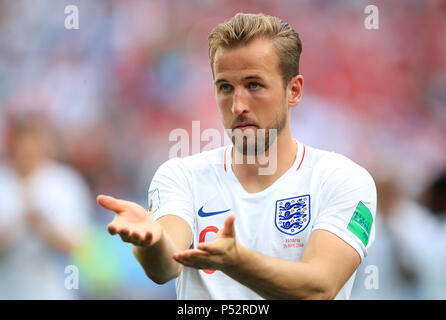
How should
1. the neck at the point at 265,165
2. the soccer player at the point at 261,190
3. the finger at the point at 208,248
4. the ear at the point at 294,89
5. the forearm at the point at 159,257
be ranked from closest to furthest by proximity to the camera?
the finger at the point at 208,248 < the forearm at the point at 159,257 < the soccer player at the point at 261,190 < the neck at the point at 265,165 < the ear at the point at 294,89

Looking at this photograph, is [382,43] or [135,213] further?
[382,43]

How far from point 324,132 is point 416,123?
41.5 inches

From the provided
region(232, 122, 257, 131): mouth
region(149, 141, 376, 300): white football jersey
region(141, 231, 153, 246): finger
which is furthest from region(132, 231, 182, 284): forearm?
region(232, 122, 257, 131): mouth

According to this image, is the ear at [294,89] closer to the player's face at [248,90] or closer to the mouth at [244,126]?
the player's face at [248,90]

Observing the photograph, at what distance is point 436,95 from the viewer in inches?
266

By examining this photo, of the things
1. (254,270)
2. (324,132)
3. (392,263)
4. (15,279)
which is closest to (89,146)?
(15,279)

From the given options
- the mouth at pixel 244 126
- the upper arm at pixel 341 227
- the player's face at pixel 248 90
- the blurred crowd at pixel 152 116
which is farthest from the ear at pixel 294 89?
the blurred crowd at pixel 152 116

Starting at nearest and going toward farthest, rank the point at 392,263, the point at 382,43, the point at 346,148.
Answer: the point at 392,263 < the point at 346,148 < the point at 382,43

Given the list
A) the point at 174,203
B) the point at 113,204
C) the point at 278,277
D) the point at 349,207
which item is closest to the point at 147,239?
the point at 113,204

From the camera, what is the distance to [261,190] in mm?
3289

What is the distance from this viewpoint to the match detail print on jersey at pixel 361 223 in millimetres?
3007

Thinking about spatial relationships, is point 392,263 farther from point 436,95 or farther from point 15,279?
point 15,279

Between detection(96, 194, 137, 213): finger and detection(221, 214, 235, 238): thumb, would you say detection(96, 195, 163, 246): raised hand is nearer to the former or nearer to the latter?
detection(96, 194, 137, 213): finger

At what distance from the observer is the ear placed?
3.46 m
